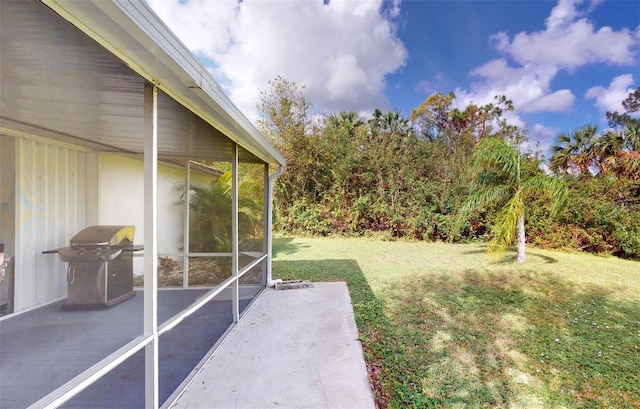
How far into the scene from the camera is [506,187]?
652 centimetres

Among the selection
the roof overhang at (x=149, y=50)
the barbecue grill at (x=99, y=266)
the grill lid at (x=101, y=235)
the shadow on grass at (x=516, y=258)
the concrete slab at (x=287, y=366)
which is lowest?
the concrete slab at (x=287, y=366)

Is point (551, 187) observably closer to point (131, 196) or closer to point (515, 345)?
point (515, 345)

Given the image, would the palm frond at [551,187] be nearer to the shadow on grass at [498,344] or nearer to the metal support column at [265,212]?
the shadow on grass at [498,344]

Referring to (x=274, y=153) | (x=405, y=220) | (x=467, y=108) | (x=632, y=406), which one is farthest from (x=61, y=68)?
(x=467, y=108)

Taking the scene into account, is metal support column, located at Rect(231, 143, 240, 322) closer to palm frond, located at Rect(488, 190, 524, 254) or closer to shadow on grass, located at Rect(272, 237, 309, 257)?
shadow on grass, located at Rect(272, 237, 309, 257)

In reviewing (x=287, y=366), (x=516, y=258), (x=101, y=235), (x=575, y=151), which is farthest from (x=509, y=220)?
(x=575, y=151)

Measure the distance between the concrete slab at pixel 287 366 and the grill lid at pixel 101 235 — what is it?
1550 millimetres

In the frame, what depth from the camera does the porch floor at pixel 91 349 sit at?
1.99 metres

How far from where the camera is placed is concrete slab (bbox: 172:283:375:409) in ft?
6.81

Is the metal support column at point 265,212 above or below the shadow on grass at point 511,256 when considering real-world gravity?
above

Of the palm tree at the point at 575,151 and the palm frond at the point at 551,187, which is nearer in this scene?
the palm frond at the point at 551,187

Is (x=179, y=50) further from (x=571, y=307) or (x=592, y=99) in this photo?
(x=592, y=99)

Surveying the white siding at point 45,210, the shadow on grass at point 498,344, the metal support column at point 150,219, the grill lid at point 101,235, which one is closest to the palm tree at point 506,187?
the shadow on grass at point 498,344

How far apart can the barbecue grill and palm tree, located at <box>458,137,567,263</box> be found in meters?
6.85
